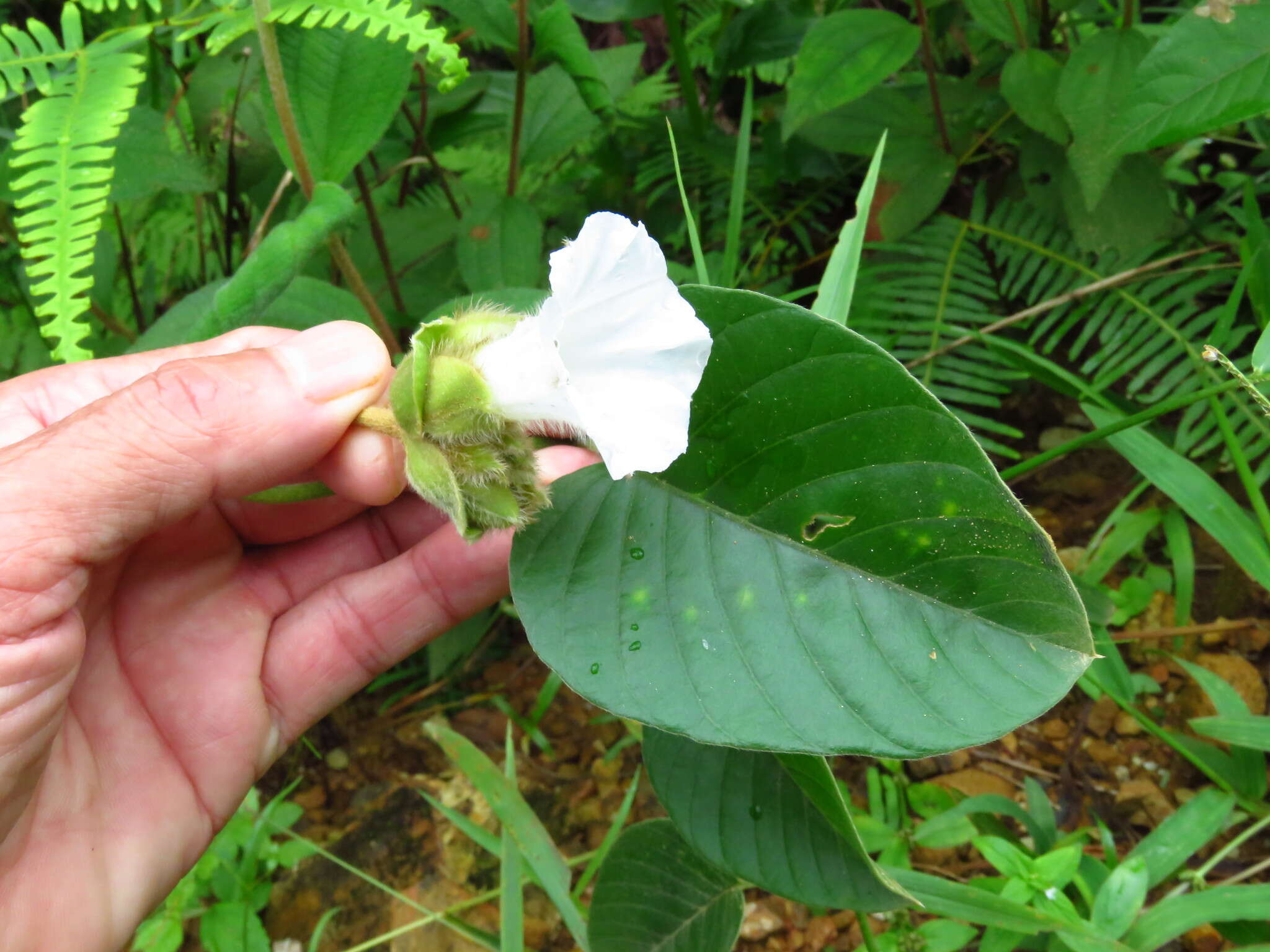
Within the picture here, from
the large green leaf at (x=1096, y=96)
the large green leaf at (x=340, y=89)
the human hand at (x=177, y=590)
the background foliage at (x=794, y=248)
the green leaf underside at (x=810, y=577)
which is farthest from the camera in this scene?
the large green leaf at (x=1096, y=96)

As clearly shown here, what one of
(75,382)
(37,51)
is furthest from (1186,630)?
(37,51)

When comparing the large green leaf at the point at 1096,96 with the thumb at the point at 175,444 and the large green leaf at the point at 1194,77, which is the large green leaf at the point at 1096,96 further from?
the thumb at the point at 175,444

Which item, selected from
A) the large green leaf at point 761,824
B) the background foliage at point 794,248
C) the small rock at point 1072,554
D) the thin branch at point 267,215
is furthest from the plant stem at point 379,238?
the small rock at point 1072,554

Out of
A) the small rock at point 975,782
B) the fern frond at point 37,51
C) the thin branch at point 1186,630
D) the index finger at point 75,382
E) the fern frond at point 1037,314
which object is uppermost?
the fern frond at point 37,51

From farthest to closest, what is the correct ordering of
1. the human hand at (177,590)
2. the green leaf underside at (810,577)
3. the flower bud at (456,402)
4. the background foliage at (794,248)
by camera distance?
the background foliage at (794,248) → the human hand at (177,590) → the flower bud at (456,402) → the green leaf underside at (810,577)

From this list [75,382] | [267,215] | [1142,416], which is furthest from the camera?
[267,215]

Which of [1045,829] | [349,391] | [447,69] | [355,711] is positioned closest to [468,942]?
[355,711]

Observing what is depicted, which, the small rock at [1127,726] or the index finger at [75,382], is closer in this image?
the index finger at [75,382]

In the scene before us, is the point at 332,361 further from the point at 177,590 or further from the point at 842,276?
the point at 842,276
